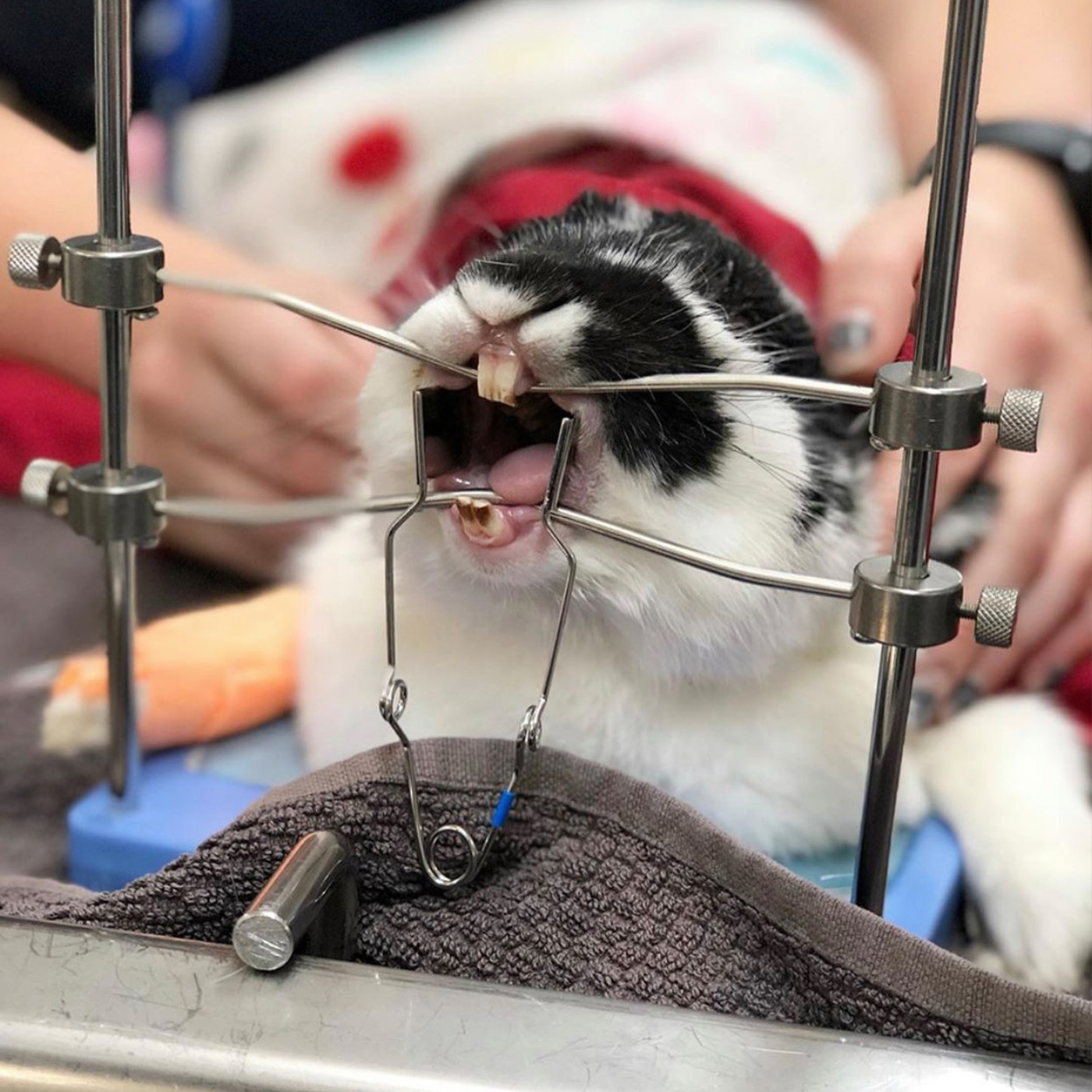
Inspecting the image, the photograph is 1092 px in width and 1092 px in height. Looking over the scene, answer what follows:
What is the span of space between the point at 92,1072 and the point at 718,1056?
0.15 meters

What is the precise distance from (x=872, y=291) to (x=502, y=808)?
0.84 feet

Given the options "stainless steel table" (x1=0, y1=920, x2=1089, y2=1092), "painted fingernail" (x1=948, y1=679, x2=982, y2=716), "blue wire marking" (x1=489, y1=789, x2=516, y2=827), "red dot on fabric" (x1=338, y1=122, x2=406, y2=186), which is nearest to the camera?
"stainless steel table" (x1=0, y1=920, x2=1089, y2=1092)

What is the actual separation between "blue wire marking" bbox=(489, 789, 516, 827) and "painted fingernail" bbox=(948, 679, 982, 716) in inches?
11.8

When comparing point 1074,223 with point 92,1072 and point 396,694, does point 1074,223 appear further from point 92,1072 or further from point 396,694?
point 92,1072

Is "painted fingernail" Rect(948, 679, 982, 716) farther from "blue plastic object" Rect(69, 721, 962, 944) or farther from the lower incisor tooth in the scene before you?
the lower incisor tooth

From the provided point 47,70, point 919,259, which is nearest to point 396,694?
point 919,259

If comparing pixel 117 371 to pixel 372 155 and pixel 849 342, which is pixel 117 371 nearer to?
pixel 849 342

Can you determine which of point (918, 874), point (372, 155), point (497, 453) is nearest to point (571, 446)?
point (497, 453)

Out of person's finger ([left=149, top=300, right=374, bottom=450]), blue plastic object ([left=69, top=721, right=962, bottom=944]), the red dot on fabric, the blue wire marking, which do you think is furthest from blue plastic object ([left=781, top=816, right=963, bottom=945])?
the red dot on fabric

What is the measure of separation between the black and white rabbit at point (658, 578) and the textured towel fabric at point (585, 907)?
64mm

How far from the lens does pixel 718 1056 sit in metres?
0.33

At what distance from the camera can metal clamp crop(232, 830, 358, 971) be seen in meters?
0.35

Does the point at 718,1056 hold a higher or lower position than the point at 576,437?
lower

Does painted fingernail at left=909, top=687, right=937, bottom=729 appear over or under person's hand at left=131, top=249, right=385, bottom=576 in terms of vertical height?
under
